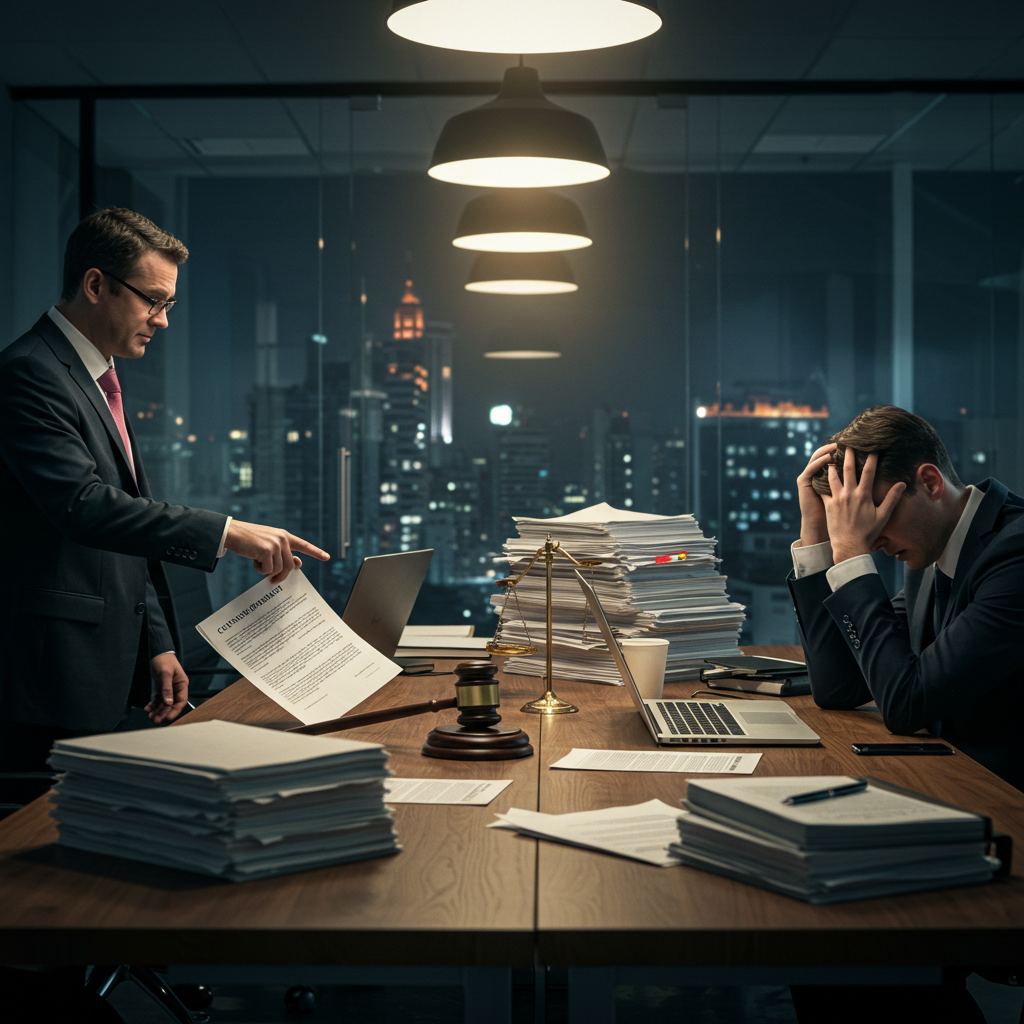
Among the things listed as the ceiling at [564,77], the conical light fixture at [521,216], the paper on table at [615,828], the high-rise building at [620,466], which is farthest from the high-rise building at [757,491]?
the paper on table at [615,828]

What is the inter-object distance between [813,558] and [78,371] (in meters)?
1.51

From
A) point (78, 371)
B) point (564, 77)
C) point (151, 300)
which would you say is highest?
point (564, 77)

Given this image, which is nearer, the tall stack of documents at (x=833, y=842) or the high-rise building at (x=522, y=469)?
the tall stack of documents at (x=833, y=842)

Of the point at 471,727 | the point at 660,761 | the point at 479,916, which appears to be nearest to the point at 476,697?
the point at 471,727

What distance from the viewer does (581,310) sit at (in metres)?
5.21

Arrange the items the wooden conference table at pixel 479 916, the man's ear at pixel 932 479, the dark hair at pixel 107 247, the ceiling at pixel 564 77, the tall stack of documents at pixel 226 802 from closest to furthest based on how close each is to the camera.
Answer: the wooden conference table at pixel 479 916
the tall stack of documents at pixel 226 802
the man's ear at pixel 932 479
the dark hair at pixel 107 247
the ceiling at pixel 564 77

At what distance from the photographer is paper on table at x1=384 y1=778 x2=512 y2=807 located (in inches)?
55.4

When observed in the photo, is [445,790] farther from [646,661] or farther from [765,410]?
[765,410]

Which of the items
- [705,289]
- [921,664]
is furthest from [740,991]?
[705,289]

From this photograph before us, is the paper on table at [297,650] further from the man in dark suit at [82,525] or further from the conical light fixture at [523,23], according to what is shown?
the conical light fixture at [523,23]

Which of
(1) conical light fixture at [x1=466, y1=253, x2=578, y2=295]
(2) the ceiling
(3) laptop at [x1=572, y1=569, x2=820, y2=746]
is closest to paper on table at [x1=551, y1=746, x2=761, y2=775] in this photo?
(3) laptop at [x1=572, y1=569, x2=820, y2=746]

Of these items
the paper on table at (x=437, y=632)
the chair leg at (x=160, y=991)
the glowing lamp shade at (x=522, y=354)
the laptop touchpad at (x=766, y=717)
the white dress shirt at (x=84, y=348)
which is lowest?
the chair leg at (x=160, y=991)

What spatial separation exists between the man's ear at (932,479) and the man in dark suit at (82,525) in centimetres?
109

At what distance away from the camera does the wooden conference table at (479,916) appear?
977 mm
